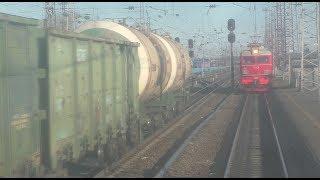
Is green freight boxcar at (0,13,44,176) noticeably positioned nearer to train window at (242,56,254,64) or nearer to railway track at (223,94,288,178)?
railway track at (223,94,288,178)

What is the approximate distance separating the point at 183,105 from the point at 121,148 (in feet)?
44.6

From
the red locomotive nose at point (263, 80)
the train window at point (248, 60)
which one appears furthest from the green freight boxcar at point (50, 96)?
the train window at point (248, 60)

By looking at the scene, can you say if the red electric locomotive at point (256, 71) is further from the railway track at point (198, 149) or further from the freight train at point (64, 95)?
the freight train at point (64, 95)

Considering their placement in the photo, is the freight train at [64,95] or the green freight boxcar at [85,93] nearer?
the freight train at [64,95]

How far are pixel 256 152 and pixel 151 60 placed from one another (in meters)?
4.57

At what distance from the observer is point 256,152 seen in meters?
14.5

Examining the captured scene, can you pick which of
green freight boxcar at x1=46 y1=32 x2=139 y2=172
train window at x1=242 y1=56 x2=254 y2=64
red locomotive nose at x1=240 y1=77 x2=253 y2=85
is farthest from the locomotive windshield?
green freight boxcar at x1=46 y1=32 x2=139 y2=172

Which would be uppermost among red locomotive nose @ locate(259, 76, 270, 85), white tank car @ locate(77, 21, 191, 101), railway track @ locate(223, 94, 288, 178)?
white tank car @ locate(77, 21, 191, 101)

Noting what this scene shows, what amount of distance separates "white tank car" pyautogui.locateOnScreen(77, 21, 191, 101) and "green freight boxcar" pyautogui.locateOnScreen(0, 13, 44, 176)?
696cm

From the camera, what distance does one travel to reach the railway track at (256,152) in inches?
462

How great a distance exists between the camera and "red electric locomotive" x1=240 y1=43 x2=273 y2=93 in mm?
38375

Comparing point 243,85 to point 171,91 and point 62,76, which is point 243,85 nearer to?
point 171,91

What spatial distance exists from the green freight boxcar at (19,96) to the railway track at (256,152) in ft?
15.1

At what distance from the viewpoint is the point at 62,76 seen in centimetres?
902
